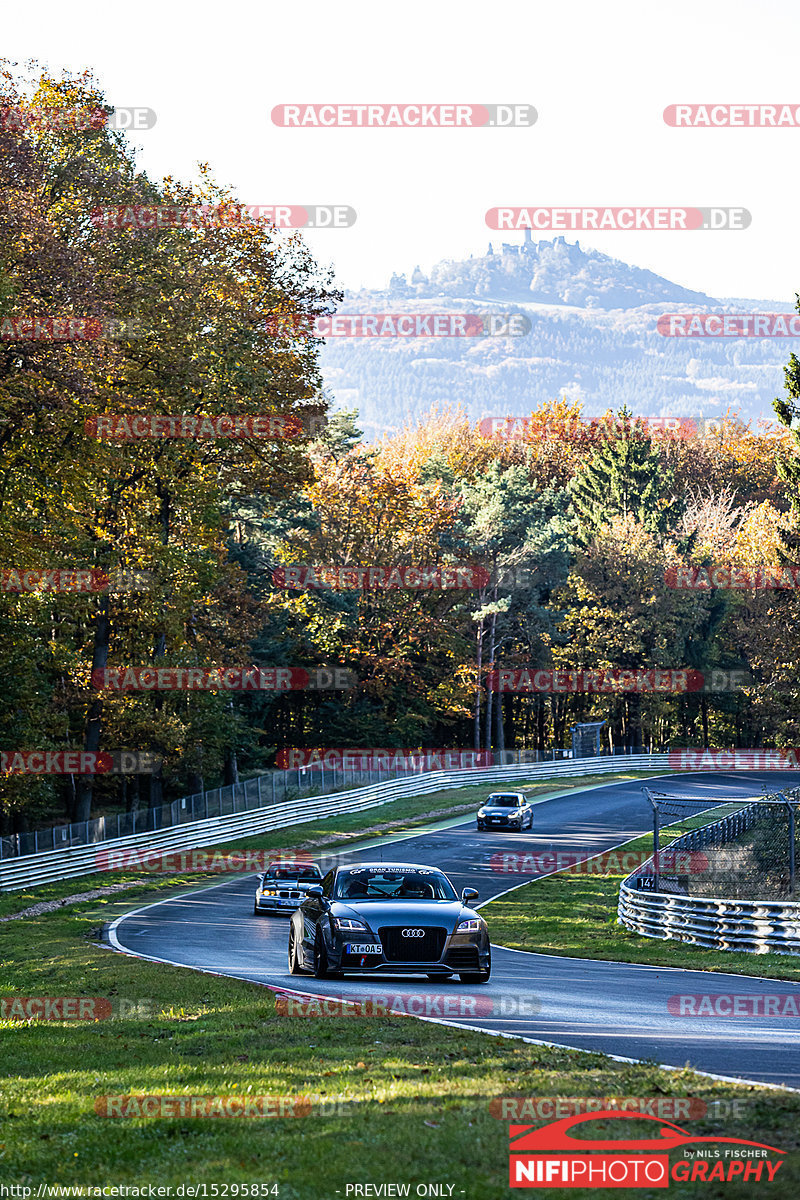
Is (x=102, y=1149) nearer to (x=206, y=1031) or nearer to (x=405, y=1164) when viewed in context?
(x=405, y=1164)

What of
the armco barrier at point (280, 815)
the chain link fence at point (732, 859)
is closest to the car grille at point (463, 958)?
the chain link fence at point (732, 859)

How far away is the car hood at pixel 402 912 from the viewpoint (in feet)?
47.4

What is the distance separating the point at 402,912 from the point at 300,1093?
→ 6.57 metres

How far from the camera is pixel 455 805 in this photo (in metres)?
53.0

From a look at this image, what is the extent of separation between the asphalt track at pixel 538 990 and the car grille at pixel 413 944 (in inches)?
13.7

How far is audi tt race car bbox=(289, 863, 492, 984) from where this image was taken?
14398mm

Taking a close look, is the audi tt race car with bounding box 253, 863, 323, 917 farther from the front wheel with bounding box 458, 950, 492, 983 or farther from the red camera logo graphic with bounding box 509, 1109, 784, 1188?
the red camera logo graphic with bounding box 509, 1109, 784, 1188

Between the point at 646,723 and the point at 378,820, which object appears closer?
the point at 378,820

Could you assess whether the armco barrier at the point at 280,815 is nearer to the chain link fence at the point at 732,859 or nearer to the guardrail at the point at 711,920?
the guardrail at the point at 711,920

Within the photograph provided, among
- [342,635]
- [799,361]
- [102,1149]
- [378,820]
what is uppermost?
[799,361]

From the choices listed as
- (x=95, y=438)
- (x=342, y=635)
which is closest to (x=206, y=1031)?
(x=95, y=438)

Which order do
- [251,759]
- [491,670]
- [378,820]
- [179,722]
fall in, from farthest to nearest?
[491,670]
[251,759]
[378,820]
[179,722]

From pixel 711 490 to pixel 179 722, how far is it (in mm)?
60976

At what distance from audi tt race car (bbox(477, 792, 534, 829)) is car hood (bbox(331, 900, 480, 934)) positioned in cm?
3036
